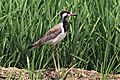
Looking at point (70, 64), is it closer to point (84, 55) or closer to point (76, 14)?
point (84, 55)

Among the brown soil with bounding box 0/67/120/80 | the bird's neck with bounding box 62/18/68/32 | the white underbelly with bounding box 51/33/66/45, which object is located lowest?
the brown soil with bounding box 0/67/120/80

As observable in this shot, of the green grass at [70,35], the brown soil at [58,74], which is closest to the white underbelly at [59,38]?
the green grass at [70,35]

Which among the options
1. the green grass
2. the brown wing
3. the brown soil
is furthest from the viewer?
the green grass

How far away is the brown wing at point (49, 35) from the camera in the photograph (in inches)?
229

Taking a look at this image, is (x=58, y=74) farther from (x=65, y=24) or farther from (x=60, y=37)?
(x=65, y=24)

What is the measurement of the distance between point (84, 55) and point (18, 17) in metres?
0.99

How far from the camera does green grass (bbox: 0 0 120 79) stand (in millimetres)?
6008

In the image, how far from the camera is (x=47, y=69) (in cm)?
593

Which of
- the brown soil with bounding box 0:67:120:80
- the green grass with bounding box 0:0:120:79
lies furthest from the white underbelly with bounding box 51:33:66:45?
the brown soil with bounding box 0:67:120:80

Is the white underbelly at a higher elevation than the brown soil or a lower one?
higher

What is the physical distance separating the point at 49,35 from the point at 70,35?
53 cm

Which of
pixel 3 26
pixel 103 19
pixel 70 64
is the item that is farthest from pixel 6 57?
pixel 103 19

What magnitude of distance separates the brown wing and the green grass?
0.16 m

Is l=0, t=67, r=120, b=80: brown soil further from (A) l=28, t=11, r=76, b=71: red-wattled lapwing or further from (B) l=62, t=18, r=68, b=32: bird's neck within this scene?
(B) l=62, t=18, r=68, b=32: bird's neck
